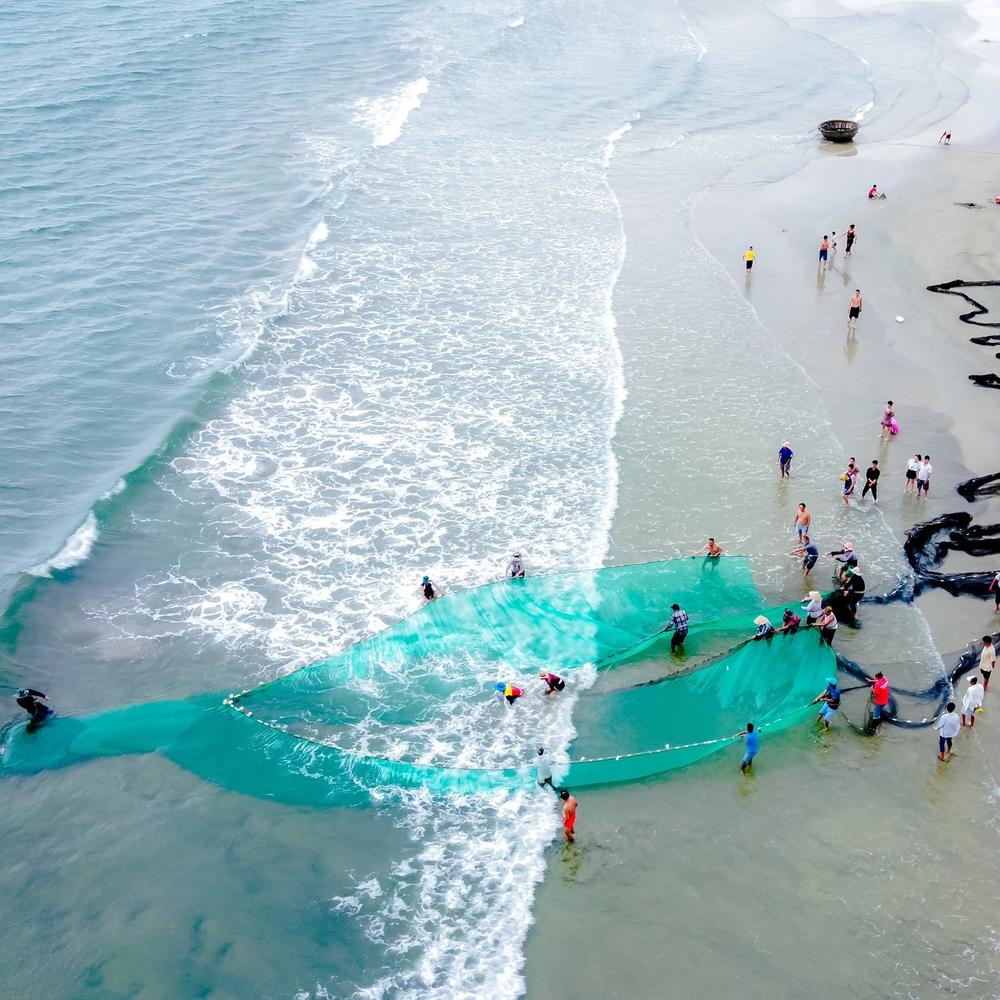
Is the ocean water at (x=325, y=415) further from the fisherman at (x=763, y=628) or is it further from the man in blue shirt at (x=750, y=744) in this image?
the man in blue shirt at (x=750, y=744)

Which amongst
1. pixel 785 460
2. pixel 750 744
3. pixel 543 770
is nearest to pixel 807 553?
pixel 785 460

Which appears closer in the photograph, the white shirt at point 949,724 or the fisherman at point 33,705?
the white shirt at point 949,724

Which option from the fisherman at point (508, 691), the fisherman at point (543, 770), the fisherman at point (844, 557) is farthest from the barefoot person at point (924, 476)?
the fisherman at point (543, 770)

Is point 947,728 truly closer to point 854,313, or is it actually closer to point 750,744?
point 750,744

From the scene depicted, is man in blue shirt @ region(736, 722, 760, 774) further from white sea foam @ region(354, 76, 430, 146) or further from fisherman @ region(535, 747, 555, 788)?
white sea foam @ region(354, 76, 430, 146)

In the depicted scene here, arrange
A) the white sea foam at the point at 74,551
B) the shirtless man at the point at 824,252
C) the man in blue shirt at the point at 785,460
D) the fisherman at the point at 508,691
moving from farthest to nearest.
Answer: the shirtless man at the point at 824,252 < the man in blue shirt at the point at 785,460 < the white sea foam at the point at 74,551 < the fisherman at the point at 508,691

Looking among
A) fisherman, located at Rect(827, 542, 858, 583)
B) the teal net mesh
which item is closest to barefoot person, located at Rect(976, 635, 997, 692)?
the teal net mesh
